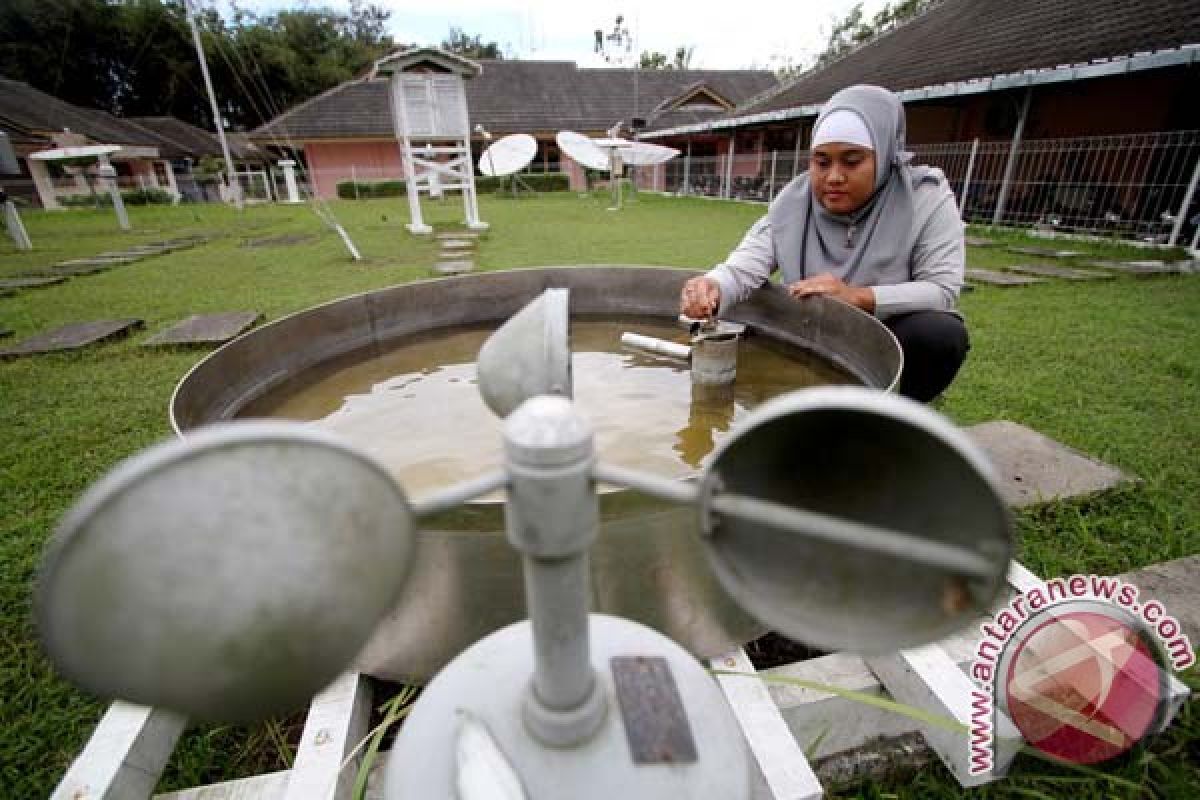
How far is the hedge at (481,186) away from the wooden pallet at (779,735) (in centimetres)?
2043

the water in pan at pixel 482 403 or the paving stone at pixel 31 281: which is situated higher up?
the water in pan at pixel 482 403

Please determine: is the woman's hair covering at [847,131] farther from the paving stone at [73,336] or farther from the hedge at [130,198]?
the hedge at [130,198]

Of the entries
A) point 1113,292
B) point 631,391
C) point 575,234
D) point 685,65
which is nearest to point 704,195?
point 575,234

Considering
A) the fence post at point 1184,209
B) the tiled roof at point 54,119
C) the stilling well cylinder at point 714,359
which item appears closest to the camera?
the stilling well cylinder at point 714,359

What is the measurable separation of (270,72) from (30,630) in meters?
43.3

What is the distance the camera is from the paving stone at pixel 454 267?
5695 mm

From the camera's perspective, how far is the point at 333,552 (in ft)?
1.40

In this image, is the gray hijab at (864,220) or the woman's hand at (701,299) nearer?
the gray hijab at (864,220)

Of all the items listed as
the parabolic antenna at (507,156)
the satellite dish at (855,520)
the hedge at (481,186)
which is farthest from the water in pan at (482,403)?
the hedge at (481,186)

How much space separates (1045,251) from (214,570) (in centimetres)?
806

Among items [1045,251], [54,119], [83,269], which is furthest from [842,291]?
[54,119]

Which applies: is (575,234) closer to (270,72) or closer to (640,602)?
(640,602)

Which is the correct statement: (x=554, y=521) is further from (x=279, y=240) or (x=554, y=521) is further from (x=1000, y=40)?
(x=1000, y=40)

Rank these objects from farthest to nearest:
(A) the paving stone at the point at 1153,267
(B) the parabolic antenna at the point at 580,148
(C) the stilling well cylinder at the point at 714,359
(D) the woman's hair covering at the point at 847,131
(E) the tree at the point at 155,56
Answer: (E) the tree at the point at 155,56 → (B) the parabolic antenna at the point at 580,148 → (A) the paving stone at the point at 1153,267 → (C) the stilling well cylinder at the point at 714,359 → (D) the woman's hair covering at the point at 847,131
